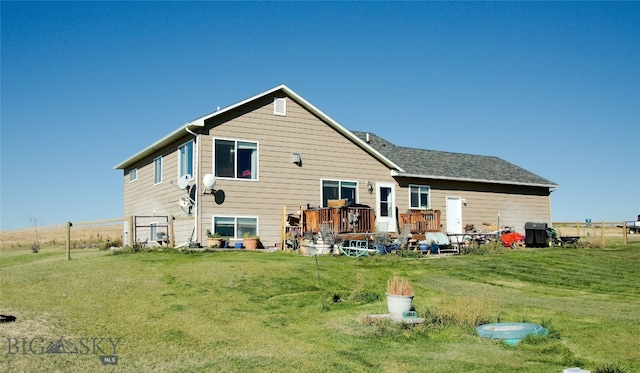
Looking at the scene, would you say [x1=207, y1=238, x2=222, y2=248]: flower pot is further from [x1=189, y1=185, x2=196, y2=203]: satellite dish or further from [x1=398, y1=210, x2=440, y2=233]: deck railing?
[x1=398, y1=210, x2=440, y2=233]: deck railing

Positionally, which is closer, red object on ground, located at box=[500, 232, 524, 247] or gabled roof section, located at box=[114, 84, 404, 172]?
gabled roof section, located at box=[114, 84, 404, 172]

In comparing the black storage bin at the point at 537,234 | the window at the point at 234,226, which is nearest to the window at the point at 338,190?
the window at the point at 234,226

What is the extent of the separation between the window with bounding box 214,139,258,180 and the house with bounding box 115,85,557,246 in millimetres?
35

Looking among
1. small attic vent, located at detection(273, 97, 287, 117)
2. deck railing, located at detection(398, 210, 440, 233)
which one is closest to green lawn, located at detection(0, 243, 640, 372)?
deck railing, located at detection(398, 210, 440, 233)

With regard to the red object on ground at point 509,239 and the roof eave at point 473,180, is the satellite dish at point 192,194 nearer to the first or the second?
the roof eave at point 473,180

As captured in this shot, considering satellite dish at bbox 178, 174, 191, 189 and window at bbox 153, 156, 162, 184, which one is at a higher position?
window at bbox 153, 156, 162, 184

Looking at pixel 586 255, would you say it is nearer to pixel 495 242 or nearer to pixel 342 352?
pixel 495 242

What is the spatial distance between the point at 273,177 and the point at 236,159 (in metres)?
1.53

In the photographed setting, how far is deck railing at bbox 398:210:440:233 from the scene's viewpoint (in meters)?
22.6

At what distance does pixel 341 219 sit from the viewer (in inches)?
770

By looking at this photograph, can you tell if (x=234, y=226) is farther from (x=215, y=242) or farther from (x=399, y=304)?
(x=399, y=304)

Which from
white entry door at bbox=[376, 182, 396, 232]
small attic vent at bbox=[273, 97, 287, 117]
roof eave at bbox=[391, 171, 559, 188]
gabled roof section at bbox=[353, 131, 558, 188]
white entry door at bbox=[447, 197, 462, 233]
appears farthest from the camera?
white entry door at bbox=[447, 197, 462, 233]

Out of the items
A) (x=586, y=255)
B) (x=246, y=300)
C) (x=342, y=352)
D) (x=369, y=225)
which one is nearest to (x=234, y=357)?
(x=342, y=352)

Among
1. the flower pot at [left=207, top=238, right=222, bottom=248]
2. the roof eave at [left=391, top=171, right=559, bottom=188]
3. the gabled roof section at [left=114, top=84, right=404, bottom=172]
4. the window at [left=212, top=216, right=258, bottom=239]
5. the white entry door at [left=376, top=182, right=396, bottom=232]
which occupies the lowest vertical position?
the flower pot at [left=207, top=238, right=222, bottom=248]
